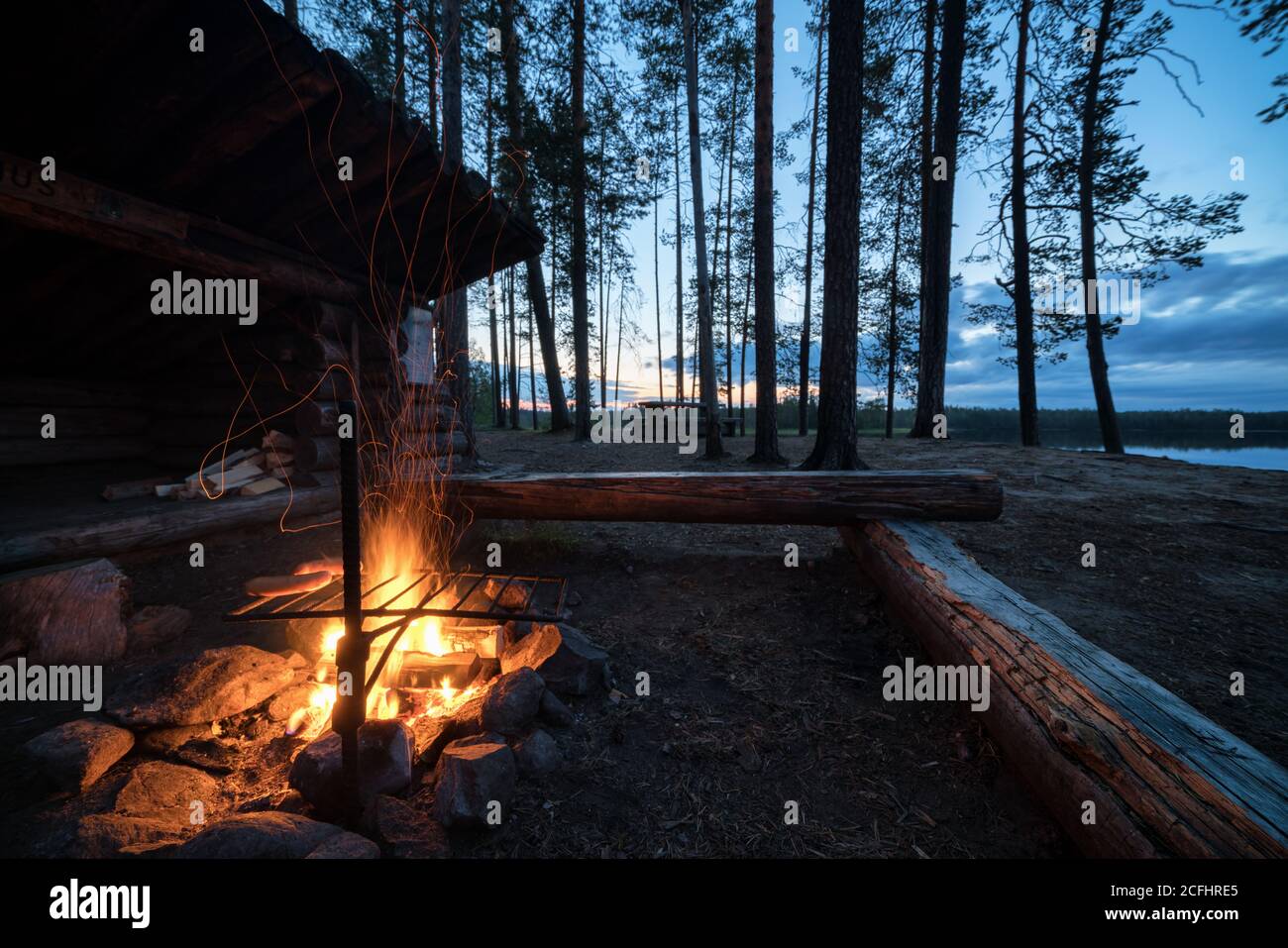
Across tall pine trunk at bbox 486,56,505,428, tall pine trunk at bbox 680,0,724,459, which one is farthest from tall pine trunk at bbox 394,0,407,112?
tall pine trunk at bbox 680,0,724,459

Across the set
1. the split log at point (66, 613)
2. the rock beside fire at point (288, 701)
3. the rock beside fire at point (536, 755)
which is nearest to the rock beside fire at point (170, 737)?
the rock beside fire at point (288, 701)

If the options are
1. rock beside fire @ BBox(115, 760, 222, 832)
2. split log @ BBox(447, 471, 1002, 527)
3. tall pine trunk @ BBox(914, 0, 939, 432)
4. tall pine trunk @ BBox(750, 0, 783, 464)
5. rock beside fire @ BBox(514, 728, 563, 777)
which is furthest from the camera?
tall pine trunk @ BBox(914, 0, 939, 432)

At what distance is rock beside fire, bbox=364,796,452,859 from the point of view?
1.67 metres

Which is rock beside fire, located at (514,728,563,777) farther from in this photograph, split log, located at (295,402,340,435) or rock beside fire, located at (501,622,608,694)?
split log, located at (295,402,340,435)

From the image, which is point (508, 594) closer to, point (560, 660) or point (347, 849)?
point (560, 660)

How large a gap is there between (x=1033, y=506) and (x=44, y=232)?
33.5 feet

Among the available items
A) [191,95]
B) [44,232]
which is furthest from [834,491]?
[44,232]

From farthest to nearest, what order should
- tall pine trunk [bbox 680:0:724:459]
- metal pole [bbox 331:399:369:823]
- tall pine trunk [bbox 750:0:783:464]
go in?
tall pine trunk [bbox 680:0:724:459] < tall pine trunk [bbox 750:0:783:464] < metal pole [bbox 331:399:369:823]

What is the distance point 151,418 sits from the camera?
230 inches

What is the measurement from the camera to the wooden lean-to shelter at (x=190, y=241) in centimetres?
284

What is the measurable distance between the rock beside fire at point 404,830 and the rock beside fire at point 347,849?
9cm

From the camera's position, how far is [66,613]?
2.87 meters

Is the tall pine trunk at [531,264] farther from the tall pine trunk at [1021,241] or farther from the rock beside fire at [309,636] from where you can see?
the tall pine trunk at [1021,241]

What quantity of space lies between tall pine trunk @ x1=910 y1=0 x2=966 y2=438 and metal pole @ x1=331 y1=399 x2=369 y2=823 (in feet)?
46.6
